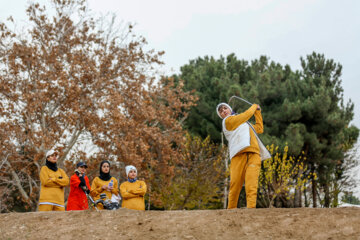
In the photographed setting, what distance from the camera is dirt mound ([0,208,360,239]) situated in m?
4.15

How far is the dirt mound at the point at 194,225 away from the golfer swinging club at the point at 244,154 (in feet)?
1.71

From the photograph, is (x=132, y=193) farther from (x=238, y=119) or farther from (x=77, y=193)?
(x=238, y=119)

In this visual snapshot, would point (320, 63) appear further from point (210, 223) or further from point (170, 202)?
point (210, 223)

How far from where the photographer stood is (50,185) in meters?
6.84

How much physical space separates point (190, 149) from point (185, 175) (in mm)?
1295

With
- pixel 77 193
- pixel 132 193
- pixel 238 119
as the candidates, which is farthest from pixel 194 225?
pixel 77 193

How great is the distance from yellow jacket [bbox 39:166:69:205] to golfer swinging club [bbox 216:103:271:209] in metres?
3.18

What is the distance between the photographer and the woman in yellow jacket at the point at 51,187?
6.78 m

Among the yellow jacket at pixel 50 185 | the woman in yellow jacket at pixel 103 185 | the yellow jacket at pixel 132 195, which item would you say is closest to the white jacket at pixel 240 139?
the yellow jacket at pixel 132 195

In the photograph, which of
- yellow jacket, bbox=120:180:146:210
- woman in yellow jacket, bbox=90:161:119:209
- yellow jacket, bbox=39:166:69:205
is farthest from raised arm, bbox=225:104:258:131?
yellow jacket, bbox=39:166:69:205

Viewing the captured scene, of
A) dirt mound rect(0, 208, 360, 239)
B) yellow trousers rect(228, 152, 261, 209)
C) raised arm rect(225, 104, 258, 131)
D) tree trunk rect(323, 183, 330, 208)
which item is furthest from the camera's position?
tree trunk rect(323, 183, 330, 208)

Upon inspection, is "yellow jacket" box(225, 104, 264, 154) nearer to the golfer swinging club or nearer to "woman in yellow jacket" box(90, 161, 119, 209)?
the golfer swinging club

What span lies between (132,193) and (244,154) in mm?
2307

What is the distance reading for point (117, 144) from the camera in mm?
12703
